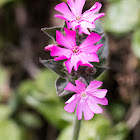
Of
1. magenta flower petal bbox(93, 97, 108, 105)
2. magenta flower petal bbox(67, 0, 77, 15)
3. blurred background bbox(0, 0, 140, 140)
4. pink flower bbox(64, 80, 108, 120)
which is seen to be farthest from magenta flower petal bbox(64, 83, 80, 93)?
blurred background bbox(0, 0, 140, 140)

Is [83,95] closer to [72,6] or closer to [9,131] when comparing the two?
[72,6]

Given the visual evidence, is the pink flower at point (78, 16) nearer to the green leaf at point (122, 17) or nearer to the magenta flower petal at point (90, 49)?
the magenta flower petal at point (90, 49)

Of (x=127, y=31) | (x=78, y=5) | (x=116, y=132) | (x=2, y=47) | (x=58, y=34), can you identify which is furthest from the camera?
(x=2, y=47)

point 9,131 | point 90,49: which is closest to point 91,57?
point 90,49

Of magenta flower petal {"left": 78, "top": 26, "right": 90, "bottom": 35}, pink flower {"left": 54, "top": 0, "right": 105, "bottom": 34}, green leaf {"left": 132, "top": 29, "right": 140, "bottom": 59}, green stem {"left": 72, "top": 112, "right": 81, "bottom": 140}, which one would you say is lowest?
green stem {"left": 72, "top": 112, "right": 81, "bottom": 140}

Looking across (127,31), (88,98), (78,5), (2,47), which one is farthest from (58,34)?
(2,47)

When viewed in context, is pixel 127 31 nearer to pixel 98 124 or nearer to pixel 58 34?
pixel 98 124

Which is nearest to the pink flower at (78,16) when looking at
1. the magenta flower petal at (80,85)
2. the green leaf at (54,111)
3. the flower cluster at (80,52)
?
the flower cluster at (80,52)

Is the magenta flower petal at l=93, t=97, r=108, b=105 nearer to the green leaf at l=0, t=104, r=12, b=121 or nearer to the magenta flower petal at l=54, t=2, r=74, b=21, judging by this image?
the magenta flower petal at l=54, t=2, r=74, b=21
